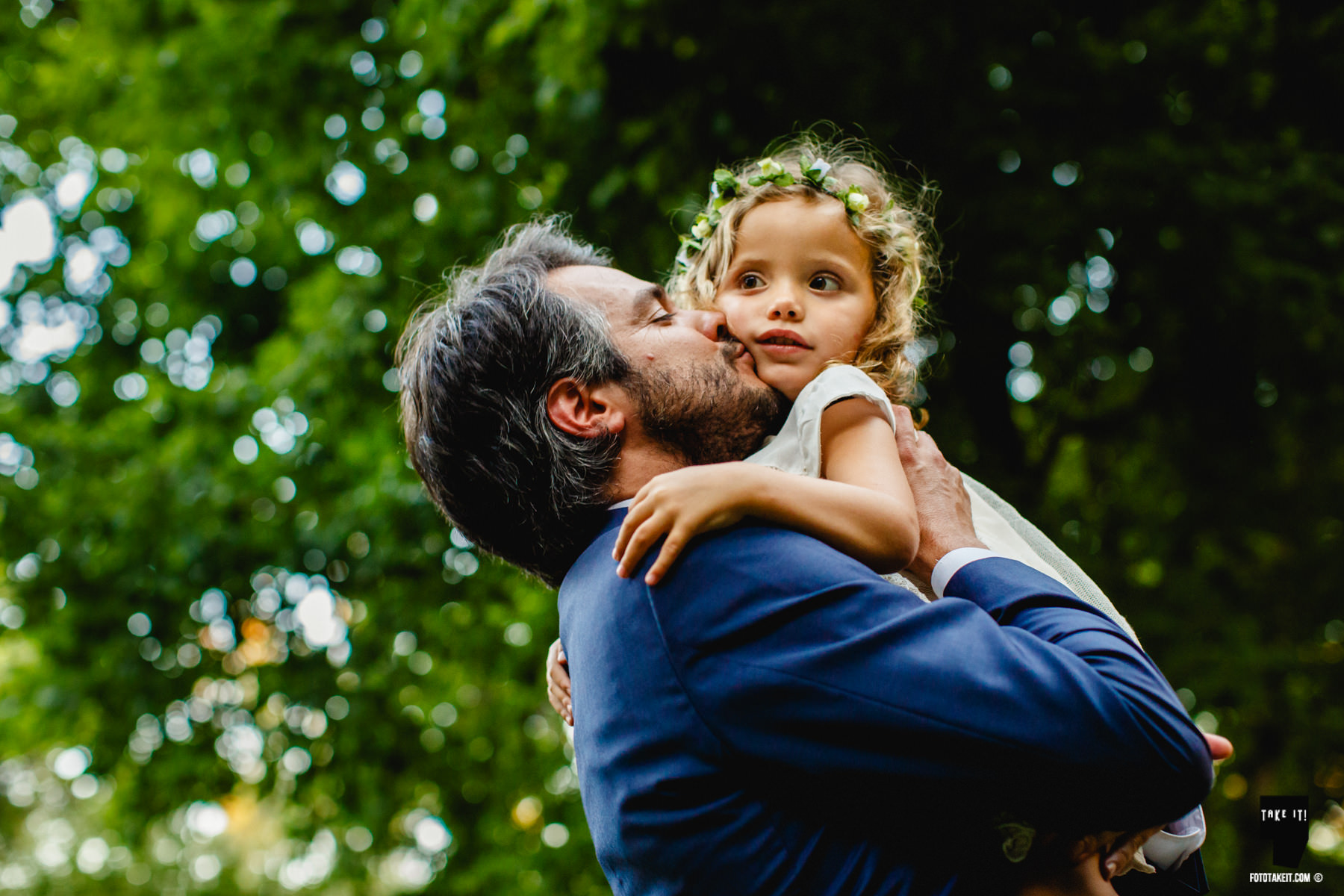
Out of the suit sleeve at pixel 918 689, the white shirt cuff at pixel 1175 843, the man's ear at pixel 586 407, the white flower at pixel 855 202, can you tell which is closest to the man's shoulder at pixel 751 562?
the suit sleeve at pixel 918 689

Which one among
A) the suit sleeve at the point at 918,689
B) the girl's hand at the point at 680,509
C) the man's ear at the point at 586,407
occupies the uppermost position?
the man's ear at the point at 586,407

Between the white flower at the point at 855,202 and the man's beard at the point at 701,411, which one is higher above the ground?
the white flower at the point at 855,202

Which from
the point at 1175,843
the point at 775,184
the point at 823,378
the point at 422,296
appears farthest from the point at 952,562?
the point at 422,296

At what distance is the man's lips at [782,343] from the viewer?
2.17 m

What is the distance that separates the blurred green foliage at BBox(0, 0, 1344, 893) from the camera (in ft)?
14.1

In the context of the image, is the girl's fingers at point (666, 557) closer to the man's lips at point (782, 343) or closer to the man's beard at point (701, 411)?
the man's beard at point (701, 411)

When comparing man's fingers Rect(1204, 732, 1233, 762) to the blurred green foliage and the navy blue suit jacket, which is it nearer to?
the navy blue suit jacket

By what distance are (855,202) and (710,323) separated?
44 cm

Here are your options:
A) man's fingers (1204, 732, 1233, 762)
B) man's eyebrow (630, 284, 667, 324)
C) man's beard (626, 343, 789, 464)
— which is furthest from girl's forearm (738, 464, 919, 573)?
man's eyebrow (630, 284, 667, 324)

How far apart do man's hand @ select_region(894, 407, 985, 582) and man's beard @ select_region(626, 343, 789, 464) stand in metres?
0.29

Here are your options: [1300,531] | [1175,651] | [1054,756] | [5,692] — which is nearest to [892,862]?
[1054,756]

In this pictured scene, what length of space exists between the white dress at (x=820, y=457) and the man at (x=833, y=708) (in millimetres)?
137

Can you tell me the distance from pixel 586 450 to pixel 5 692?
18.7 feet

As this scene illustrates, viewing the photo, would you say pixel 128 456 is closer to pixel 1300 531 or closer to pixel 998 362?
pixel 998 362
